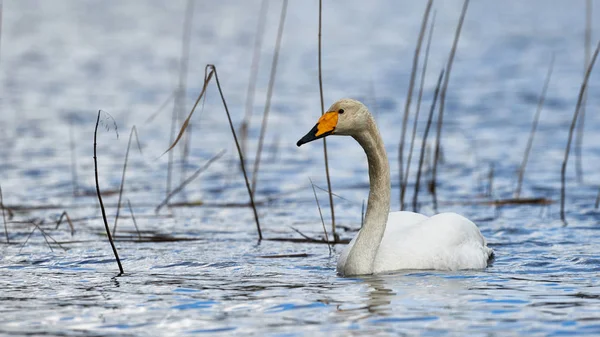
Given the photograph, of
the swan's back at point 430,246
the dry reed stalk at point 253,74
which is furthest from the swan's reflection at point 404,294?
the dry reed stalk at point 253,74

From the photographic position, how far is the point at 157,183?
13359 mm

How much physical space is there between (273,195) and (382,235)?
4.79m

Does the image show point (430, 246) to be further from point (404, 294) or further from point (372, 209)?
point (404, 294)

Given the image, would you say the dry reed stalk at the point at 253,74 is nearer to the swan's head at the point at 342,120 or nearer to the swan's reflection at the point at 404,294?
the swan's head at the point at 342,120

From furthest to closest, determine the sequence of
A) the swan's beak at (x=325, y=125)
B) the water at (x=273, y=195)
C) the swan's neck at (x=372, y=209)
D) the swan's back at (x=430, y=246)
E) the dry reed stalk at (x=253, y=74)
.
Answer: the dry reed stalk at (x=253, y=74) < the swan's back at (x=430, y=246) < the swan's neck at (x=372, y=209) < the swan's beak at (x=325, y=125) < the water at (x=273, y=195)

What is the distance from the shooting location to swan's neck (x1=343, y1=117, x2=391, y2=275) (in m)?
7.80

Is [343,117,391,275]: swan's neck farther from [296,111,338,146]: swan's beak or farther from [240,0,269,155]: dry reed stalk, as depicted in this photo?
[240,0,269,155]: dry reed stalk

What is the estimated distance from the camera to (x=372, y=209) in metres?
8.03

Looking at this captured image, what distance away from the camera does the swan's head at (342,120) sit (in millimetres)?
7430

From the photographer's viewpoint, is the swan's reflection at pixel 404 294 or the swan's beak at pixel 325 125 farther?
the swan's beak at pixel 325 125

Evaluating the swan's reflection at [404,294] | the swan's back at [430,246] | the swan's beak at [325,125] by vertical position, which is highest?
the swan's beak at [325,125]

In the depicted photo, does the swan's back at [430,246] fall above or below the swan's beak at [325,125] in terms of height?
below

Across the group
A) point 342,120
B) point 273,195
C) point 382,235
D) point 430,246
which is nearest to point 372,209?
point 382,235

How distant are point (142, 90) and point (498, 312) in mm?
16700
